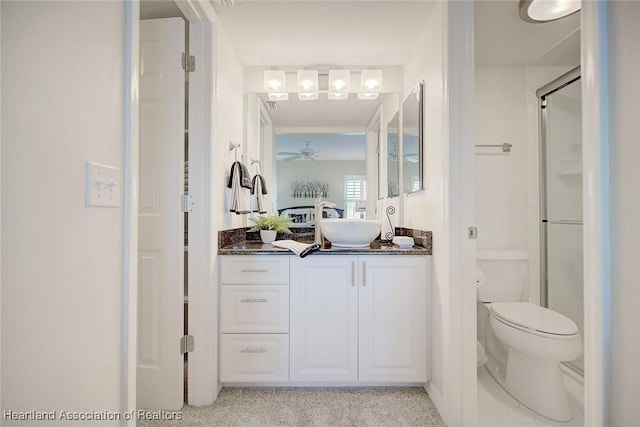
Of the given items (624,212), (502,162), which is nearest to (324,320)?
(624,212)

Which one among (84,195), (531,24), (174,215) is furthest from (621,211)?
(174,215)

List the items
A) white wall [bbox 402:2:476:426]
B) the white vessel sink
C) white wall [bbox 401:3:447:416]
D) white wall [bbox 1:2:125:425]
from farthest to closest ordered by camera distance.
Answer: the white vessel sink → white wall [bbox 401:3:447:416] → white wall [bbox 402:2:476:426] → white wall [bbox 1:2:125:425]

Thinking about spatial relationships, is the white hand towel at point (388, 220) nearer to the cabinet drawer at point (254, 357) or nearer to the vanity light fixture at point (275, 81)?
the cabinet drawer at point (254, 357)

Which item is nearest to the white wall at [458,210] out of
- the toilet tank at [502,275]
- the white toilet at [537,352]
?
Result: the white toilet at [537,352]

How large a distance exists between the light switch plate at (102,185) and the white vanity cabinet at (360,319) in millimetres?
1159

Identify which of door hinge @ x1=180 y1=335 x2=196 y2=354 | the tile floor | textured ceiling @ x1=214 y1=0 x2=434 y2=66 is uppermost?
textured ceiling @ x1=214 y1=0 x2=434 y2=66

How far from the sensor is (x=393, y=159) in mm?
2629

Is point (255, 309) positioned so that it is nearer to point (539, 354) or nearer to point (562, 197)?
point (539, 354)

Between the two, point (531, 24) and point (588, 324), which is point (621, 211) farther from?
point (531, 24)

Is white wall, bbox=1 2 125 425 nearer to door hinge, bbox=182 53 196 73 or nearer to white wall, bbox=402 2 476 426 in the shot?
door hinge, bbox=182 53 196 73

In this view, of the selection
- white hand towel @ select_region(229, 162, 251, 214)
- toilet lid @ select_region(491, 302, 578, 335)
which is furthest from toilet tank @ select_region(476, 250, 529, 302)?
white hand towel @ select_region(229, 162, 251, 214)

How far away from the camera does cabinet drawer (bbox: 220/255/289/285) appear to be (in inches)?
76.9

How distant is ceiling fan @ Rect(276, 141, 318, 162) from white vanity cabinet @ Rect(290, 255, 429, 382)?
40.3 inches

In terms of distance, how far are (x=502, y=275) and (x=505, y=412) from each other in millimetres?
887
